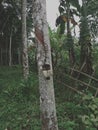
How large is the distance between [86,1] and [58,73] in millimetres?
4320

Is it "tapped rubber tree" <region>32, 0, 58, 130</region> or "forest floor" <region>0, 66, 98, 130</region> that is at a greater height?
"tapped rubber tree" <region>32, 0, 58, 130</region>

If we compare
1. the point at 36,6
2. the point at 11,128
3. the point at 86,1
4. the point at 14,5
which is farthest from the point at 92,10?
the point at 14,5

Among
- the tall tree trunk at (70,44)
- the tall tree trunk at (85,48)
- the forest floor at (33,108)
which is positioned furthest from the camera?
the tall tree trunk at (70,44)

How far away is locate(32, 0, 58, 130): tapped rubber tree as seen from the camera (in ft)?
23.3

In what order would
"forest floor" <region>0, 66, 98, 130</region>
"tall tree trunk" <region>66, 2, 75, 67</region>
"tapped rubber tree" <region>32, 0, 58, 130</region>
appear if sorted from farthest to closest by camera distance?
"tall tree trunk" <region>66, 2, 75, 67</region>
"forest floor" <region>0, 66, 98, 130</region>
"tapped rubber tree" <region>32, 0, 58, 130</region>

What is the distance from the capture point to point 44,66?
7.09 meters

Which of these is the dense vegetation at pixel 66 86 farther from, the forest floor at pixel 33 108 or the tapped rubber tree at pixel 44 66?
the tapped rubber tree at pixel 44 66

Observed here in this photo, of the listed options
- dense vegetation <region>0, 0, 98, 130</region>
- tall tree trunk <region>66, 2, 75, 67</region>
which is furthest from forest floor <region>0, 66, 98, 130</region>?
tall tree trunk <region>66, 2, 75, 67</region>

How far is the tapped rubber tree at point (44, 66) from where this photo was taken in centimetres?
711

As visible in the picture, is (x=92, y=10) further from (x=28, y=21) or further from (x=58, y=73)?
(x=28, y=21)

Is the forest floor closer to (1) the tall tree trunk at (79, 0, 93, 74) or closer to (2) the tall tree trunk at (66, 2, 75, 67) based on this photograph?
(1) the tall tree trunk at (79, 0, 93, 74)

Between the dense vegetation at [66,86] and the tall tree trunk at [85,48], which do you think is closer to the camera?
the dense vegetation at [66,86]

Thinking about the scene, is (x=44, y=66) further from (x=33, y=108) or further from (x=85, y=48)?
(x=85, y=48)

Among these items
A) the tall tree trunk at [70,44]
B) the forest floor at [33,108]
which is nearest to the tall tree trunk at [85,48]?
the tall tree trunk at [70,44]
